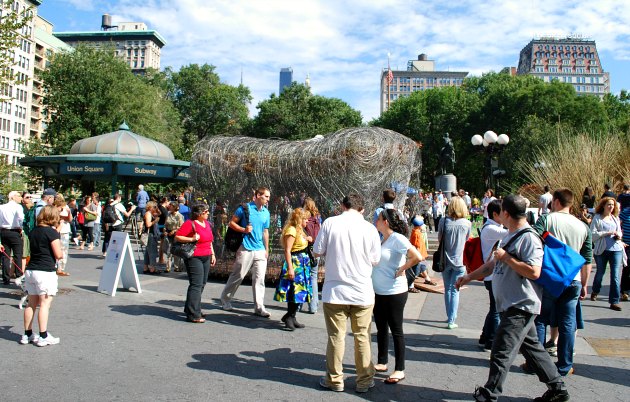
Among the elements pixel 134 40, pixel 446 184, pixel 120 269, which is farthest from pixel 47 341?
pixel 134 40

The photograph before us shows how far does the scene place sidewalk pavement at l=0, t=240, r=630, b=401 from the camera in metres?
4.54

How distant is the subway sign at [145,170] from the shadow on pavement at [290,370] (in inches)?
590

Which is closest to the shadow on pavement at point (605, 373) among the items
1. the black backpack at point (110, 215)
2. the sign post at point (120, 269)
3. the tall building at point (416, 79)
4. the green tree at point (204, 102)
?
the sign post at point (120, 269)

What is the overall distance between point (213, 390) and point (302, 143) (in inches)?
250

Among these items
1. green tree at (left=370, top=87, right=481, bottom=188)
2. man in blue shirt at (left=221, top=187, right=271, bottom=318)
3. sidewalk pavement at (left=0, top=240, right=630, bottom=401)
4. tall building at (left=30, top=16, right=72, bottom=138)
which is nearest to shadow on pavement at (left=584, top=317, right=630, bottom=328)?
sidewalk pavement at (left=0, top=240, right=630, bottom=401)

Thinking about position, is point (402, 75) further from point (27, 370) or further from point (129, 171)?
point (27, 370)

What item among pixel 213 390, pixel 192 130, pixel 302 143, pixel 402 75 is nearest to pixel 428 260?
pixel 302 143

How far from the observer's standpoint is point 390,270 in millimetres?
4879

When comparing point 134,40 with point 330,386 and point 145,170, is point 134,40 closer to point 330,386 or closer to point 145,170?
point 145,170

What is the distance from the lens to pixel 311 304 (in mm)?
7637

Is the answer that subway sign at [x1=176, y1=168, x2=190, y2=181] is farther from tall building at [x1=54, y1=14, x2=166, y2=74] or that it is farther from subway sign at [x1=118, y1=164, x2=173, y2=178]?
tall building at [x1=54, y1=14, x2=166, y2=74]

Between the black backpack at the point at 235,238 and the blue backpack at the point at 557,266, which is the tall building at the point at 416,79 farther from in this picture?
the blue backpack at the point at 557,266

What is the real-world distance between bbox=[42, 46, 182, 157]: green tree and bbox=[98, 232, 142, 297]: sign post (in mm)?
25373

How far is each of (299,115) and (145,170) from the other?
3100 centimetres
